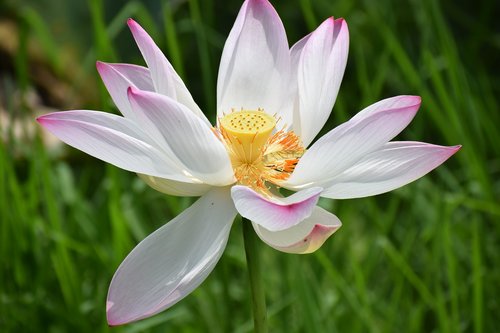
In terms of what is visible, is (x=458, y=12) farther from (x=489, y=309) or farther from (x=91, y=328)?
(x=91, y=328)

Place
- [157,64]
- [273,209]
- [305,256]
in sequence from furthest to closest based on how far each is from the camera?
1. [305,256]
2. [157,64]
3. [273,209]

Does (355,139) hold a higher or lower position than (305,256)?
higher

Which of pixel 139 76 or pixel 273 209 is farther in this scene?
pixel 139 76

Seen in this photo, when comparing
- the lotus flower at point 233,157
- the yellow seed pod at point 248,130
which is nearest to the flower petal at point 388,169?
the lotus flower at point 233,157

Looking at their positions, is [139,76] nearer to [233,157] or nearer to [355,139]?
[233,157]

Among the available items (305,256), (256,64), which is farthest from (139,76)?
(305,256)

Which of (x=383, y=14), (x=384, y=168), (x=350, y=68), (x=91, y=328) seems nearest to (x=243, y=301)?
(x=91, y=328)

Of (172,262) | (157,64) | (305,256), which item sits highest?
(157,64)
